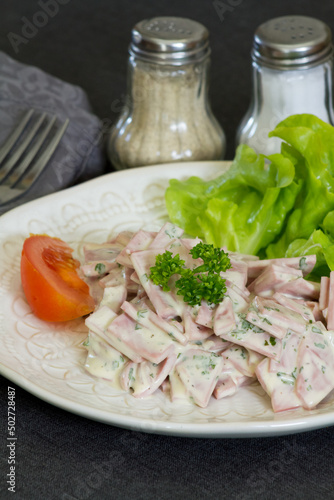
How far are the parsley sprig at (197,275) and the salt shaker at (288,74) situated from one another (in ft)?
3.09

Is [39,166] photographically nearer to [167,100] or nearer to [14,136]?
Result: [14,136]

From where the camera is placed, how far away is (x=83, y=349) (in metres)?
1.84

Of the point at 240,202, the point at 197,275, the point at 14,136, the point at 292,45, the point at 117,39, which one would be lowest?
the point at 117,39

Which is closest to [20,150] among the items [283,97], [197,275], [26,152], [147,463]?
[26,152]

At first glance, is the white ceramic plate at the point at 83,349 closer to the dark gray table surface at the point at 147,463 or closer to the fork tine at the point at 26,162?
the dark gray table surface at the point at 147,463

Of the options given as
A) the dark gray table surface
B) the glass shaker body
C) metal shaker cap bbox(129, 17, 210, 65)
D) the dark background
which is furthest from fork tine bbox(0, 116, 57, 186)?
the dark gray table surface

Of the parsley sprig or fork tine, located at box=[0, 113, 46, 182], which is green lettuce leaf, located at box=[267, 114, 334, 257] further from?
fork tine, located at box=[0, 113, 46, 182]

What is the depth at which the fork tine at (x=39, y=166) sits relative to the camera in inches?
96.9

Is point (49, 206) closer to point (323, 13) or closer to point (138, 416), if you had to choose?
point (138, 416)

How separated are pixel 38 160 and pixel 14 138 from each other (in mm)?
152

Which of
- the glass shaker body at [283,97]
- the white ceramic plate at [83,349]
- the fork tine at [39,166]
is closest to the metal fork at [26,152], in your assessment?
the fork tine at [39,166]

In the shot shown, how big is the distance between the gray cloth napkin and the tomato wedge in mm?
442

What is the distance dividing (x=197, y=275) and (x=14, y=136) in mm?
1203

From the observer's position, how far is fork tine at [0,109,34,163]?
2.54 m
